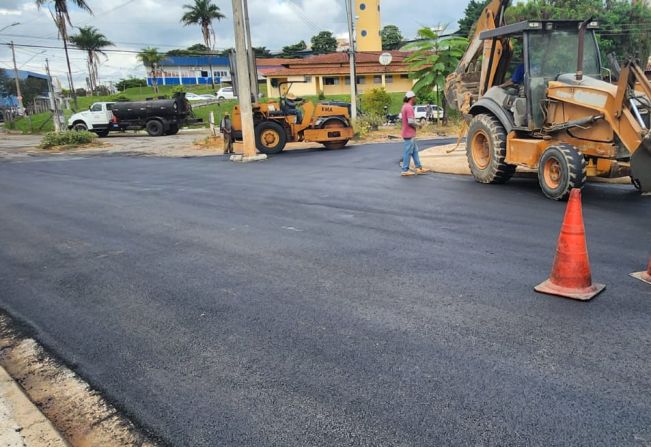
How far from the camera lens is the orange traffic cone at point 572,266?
4.30 metres

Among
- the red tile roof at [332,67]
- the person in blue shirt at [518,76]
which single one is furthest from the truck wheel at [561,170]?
the red tile roof at [332,67]

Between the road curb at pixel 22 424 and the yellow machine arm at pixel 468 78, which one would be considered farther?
the yellow machine arm at pixel 468 78

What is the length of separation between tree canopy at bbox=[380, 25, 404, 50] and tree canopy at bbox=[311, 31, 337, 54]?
796cm

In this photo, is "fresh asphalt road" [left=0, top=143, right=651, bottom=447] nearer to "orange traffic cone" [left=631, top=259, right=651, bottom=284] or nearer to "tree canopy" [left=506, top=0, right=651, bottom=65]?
"orange traffic cone" [left=631, top=259, right=651, bottom=284]

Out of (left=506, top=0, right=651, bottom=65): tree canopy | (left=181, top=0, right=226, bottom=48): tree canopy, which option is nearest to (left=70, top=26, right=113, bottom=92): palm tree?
(left=181, top=0, right=226, bottom=48): tree canopy

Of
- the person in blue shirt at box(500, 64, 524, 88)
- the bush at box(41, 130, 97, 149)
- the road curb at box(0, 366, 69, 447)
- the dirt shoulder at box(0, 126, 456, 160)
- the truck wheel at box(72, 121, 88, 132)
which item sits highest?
the person in blue shirt at box(500, 64, 524, 88)

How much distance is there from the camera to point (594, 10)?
36.5 meters

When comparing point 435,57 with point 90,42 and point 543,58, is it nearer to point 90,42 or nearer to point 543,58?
point 543,58

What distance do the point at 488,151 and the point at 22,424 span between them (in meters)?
9.40

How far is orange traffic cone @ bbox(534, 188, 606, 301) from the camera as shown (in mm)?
4305

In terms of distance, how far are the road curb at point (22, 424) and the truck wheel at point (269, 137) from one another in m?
16.0

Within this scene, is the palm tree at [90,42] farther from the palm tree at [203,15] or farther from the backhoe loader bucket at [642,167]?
the backhoe loader bucket at [642,167]

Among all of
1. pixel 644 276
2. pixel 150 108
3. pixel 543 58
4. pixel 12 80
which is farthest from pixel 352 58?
pixel 12 80

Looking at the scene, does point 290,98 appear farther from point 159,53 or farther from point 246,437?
point 159,53
